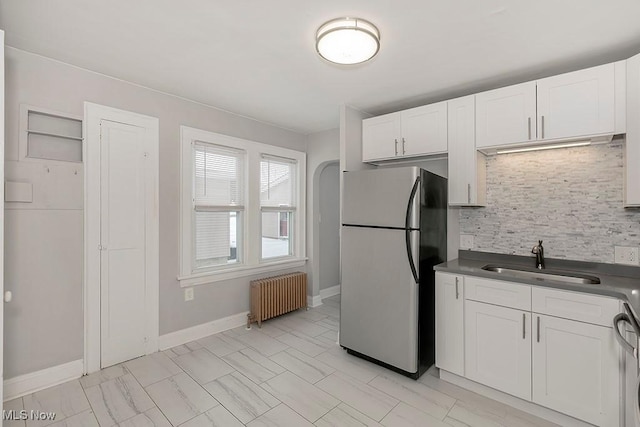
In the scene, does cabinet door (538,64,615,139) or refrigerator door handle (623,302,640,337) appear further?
cabinet door (538,64,615,139)

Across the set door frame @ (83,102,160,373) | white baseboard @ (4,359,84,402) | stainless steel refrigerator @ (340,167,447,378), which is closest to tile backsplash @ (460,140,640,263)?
stainless steel refrigerator @ (340,167,447,378)

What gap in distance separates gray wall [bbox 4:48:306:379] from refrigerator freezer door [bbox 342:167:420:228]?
62.1 inches

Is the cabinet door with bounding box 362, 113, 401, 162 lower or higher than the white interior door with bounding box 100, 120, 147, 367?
higher

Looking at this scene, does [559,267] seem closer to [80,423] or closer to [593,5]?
[593,5]

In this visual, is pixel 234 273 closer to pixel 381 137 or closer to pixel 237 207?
pixel 237 207

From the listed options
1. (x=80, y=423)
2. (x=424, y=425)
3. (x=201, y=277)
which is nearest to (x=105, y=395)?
(x=80, y=423)

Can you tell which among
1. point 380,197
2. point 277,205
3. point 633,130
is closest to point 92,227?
point 277,205

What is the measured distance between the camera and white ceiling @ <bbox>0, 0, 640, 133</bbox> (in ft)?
5.45

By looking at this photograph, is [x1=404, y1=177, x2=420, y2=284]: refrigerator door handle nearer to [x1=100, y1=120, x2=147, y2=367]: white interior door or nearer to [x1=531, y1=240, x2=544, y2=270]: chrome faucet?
[x1=531, y1=240, x2=544, y2=270]: chrome faucet

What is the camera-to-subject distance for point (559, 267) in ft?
7.90

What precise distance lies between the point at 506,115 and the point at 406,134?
822mm

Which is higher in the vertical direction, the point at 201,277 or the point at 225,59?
the point at 225,59

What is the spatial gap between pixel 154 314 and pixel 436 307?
2.55m

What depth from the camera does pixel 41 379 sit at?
2229 millimetres
